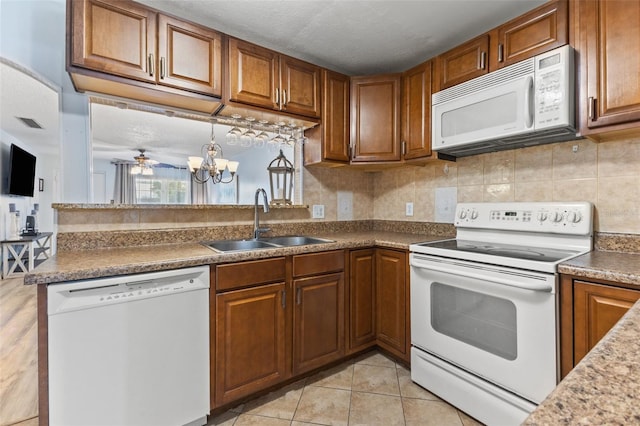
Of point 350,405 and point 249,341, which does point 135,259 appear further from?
point 350,405

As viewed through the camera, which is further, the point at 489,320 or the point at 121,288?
the point at 489,320

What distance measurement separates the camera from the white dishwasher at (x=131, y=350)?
124 cm

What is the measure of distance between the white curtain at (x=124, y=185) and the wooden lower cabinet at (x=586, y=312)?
229cm

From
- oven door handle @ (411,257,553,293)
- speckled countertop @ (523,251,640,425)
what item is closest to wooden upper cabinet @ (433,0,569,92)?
oven door handle @ (411,257,553,293)

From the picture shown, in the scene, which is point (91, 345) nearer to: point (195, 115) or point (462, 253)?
point (195, 115)

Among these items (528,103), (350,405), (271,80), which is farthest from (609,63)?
(350,405)

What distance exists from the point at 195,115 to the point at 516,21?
200 cm

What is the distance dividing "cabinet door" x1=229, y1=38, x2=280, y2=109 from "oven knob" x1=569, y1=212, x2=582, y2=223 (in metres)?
1.83

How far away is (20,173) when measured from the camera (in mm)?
3955

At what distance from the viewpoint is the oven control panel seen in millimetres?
1646

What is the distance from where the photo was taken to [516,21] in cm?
171

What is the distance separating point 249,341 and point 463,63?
2089mm

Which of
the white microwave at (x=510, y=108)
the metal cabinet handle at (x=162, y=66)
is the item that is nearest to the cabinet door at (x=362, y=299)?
the white microwave at (x=510, y=108)

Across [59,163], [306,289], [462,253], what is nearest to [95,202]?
[59,163]
